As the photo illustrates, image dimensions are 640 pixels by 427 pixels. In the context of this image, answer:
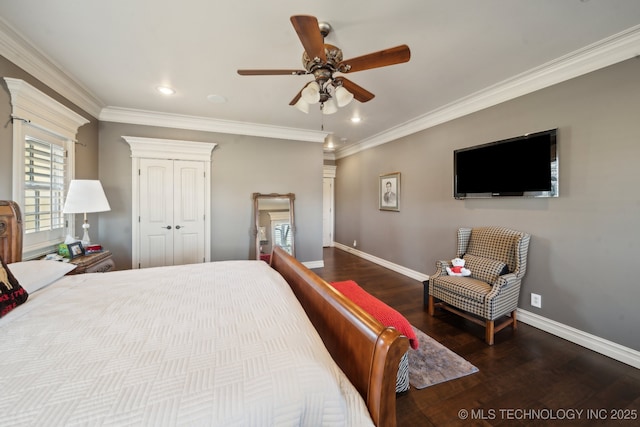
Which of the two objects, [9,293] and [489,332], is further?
[489,332]

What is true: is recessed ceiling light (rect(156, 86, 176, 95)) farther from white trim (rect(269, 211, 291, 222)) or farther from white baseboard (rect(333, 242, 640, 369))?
white baseboard (rect(333, 242, 640, 369))

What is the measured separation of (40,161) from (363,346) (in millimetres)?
3414

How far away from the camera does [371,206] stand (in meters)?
5.16

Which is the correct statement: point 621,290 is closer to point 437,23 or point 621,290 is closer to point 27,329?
point 437,23

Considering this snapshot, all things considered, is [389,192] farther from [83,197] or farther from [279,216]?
[83,197]

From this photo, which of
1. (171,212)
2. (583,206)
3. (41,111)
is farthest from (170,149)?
(583,206)

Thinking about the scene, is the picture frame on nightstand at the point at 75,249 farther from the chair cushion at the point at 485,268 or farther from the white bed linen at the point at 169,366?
the chair cushion at the point at 485,268

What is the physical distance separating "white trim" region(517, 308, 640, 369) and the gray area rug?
1186 millimetres

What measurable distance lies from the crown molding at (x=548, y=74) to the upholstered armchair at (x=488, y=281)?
1538 millimetres

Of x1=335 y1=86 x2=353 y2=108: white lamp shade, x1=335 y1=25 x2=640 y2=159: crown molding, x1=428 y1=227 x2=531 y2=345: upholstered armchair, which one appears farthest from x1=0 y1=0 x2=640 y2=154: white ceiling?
x1=428 y1=227 x2=531 y2=345: upholstered armchair

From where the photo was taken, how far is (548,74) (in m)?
2.39

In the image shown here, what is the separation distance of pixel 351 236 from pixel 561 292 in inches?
153

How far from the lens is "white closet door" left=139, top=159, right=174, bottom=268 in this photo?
360 centimetres

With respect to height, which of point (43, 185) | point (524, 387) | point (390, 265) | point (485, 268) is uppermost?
point (43, 185)
